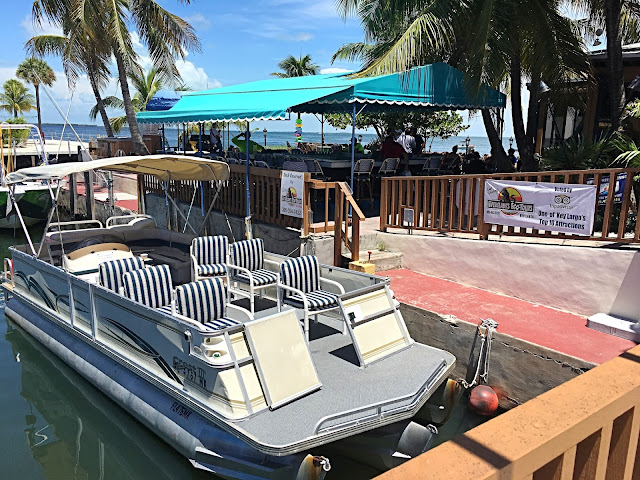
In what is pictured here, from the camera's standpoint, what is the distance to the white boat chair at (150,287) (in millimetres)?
6645

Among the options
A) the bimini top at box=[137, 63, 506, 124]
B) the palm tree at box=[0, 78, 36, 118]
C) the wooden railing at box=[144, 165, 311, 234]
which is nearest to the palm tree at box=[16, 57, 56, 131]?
the palm tree at box=[0, 78, 36, 118]

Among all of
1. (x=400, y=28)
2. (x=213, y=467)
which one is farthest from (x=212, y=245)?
(x=400, y=28)

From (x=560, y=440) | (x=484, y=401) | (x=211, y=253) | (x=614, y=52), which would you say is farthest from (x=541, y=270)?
(x=560, y=440)

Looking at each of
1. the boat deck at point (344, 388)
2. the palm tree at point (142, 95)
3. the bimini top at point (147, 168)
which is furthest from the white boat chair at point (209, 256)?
the palm tree at point (142, 95)

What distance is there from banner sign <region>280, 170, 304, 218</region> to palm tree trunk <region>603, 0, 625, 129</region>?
6.02 m

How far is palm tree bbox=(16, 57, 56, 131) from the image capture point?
43750mm

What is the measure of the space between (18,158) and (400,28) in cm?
2361

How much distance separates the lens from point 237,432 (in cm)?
494

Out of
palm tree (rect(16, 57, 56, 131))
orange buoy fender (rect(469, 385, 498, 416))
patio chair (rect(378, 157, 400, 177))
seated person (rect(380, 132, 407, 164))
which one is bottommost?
orange buoy fender (rect(469, 385, 498, 416))

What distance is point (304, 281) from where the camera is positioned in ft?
23.4

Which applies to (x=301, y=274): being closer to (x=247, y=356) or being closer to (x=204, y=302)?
(x=204, y=302)

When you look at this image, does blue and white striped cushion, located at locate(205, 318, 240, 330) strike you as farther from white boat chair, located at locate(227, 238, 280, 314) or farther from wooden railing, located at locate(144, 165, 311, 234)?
wooden railing, located at locate(144, 165, 311, 234)

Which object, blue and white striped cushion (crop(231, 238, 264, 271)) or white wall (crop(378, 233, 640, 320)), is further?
blue and white striped cushion (crop(231, 238, 264, 271))

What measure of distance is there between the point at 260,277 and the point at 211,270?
2.79 ft
